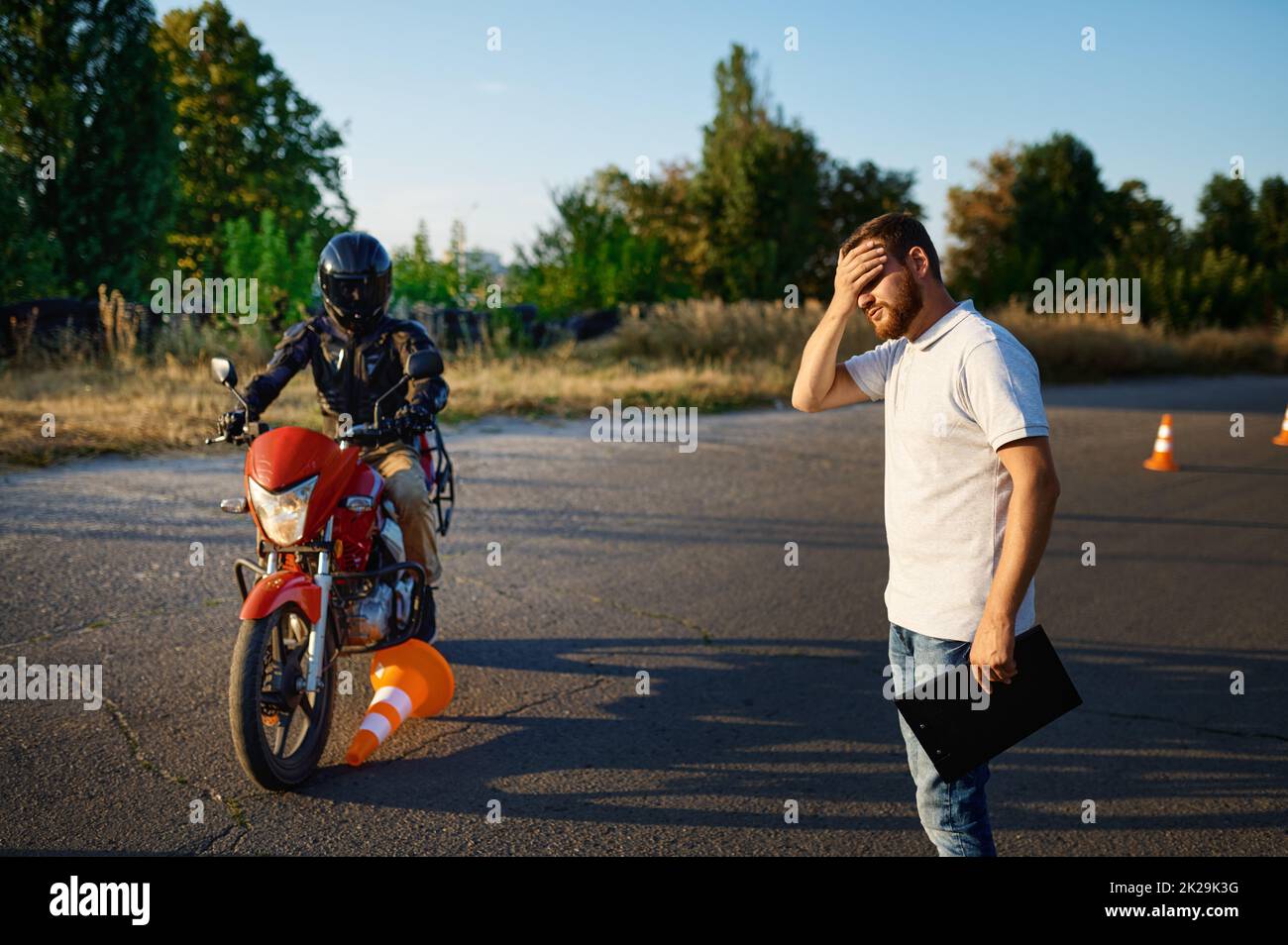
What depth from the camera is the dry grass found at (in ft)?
34.7

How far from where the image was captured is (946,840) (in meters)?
2.59

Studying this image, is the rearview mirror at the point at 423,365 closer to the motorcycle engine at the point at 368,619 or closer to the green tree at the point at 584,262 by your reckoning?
the motorcycle engine at the point at 368,619

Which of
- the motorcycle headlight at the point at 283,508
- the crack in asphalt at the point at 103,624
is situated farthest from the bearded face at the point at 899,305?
the crack in asphalt at the point at 103,624

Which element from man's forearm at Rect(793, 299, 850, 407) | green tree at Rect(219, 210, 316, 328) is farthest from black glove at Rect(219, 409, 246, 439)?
Answer: green tree at Rect(219, 210, 316, 328)

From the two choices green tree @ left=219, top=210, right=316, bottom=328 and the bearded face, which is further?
green tree @ left=219, top=210, right=316, bottom=328

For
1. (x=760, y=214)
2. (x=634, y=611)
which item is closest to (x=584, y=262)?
(x=760, y=214)

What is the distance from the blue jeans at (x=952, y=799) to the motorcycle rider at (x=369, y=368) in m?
2.59

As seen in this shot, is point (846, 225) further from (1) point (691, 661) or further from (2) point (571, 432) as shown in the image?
(1) point (691, 661)

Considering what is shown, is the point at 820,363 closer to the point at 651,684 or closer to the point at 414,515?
the point at 414,515

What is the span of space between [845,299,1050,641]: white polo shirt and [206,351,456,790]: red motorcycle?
7.22 ft

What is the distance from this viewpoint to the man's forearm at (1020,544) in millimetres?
2301

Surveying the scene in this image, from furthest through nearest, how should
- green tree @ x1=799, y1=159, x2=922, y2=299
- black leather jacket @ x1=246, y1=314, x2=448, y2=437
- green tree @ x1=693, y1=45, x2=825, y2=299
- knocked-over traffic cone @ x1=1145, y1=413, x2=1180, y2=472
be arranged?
green tree @ x1=799, y1=159, x2=922, y2=299, green tree @ x1=693, y1=45, x2=825, y2=299, knocked-over traffic cone @ x1=1145, y1=413, x2=1180, y2=472, black leather jacket @ x1=246, y1=314, x2=448, y2=437

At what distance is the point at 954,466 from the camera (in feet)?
8.22

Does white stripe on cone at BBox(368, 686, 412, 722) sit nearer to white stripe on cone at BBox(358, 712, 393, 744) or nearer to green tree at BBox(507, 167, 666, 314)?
white stripe on cone at BBox(358, 712, 393, 744)
